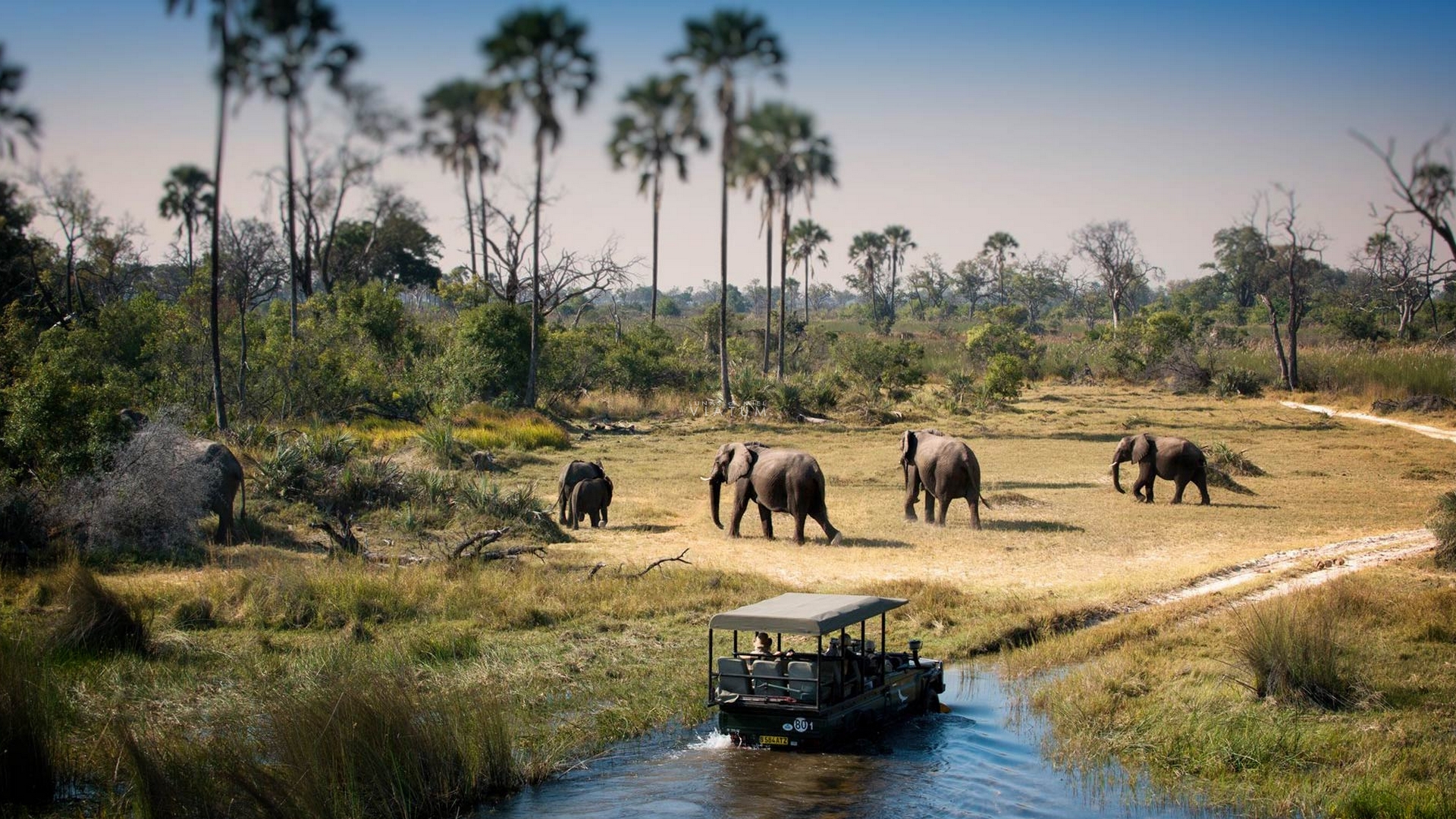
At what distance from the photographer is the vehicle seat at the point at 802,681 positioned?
422 inches

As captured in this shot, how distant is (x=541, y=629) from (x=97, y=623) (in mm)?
4776

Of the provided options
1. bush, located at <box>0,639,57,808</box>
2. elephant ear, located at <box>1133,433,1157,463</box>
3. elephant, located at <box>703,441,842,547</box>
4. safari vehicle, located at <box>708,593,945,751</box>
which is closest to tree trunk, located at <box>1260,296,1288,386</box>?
elephant ear, located at <box>1133,433,1157,463</box>

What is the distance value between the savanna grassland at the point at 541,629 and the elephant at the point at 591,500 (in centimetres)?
47

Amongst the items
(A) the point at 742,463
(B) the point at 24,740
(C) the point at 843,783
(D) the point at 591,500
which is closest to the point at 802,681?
(C) the point at 843,783

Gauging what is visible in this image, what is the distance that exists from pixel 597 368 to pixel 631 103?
52.7ft

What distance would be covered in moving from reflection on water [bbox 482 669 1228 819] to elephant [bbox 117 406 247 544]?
1053cm

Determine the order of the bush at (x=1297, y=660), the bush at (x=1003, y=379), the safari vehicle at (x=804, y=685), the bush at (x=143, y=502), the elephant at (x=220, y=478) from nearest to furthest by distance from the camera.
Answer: the safari vehicle at (x=804, y=685) → the bush at (x=1297, y=660) → the bush at (x=143, y=502) → the elephant at (x=220, y=478) → the bush at (x=1003, y=379)

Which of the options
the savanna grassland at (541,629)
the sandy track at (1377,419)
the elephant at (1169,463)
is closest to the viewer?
the savanna grassland at (541,629)

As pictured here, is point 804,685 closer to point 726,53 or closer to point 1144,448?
point 1144,448

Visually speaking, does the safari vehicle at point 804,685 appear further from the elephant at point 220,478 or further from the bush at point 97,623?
the elephant at point 220,478

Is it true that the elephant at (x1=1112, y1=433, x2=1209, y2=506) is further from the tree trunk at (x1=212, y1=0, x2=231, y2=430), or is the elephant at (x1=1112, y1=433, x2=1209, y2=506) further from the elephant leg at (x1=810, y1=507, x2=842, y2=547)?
the tree trunk at (x1=212, y1=0, x2=231, y2=430)

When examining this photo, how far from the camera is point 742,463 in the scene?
2116cm

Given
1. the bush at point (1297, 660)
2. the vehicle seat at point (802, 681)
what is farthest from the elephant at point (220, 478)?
the bush at point (1297, 660)

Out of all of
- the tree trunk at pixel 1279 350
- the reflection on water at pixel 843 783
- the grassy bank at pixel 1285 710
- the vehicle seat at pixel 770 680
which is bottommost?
the reflection on water at pixel 843 783
